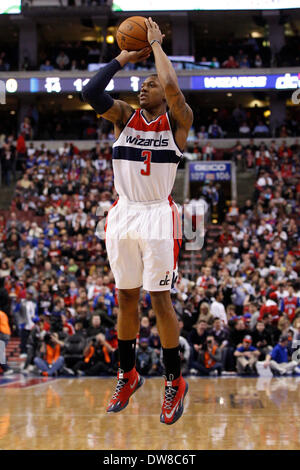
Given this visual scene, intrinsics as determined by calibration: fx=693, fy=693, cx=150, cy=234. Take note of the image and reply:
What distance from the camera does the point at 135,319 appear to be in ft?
18.7

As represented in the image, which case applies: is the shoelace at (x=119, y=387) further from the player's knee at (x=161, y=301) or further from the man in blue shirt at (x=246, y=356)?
the man in blue shirt at (x=246, y=356)

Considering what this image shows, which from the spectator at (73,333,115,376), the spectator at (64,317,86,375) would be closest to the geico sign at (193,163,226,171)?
the spectator at (64,317,86,375)

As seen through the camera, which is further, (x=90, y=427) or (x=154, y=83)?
(x=90, y=427)

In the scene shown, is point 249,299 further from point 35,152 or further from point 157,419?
point 35,152

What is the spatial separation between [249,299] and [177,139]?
10460 mm

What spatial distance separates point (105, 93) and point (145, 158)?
0.59m

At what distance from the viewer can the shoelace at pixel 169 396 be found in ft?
18.2

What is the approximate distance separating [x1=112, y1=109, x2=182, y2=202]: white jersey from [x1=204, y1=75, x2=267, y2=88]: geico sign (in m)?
17.5

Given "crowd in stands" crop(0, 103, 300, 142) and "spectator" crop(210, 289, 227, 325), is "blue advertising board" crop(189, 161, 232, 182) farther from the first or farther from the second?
"spectator" crop(210, 289, 227, 325)

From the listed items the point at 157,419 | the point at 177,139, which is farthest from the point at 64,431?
the point at 177,139

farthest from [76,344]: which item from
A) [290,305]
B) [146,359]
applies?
[290,305]

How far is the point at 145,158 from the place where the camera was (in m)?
5.45

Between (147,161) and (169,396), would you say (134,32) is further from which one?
(169,396)

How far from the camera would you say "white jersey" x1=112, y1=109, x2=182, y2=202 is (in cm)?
546
